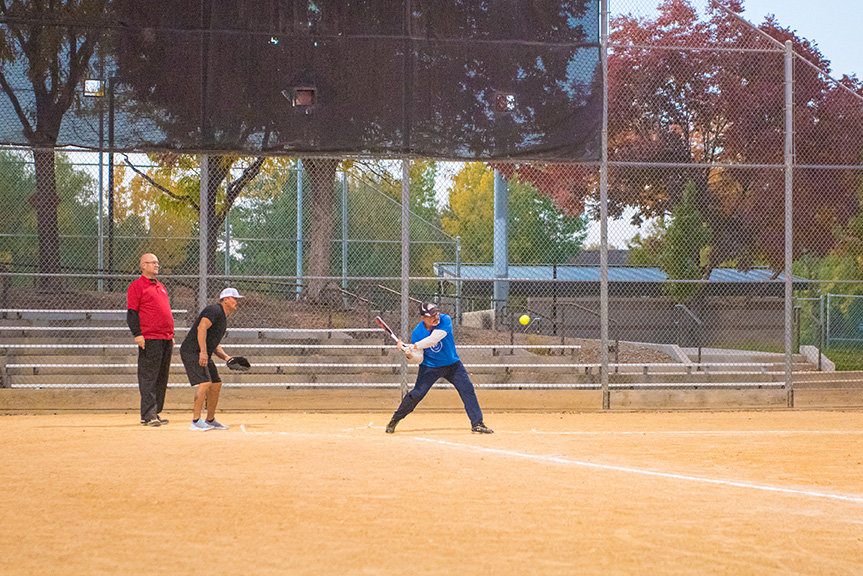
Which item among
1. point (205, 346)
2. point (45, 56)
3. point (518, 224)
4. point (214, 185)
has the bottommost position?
point (205, 346)

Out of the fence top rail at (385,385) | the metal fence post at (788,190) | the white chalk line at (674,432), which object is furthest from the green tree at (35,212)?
the metal fence post at (788,190)

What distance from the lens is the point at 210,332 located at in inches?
413

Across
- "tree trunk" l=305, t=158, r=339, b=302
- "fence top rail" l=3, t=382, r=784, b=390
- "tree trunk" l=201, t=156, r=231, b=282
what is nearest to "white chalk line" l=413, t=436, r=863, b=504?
"fence top rail" l=3, t=382, r=784, b=390

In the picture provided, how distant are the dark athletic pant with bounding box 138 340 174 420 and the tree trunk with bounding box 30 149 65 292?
5254 millimetres

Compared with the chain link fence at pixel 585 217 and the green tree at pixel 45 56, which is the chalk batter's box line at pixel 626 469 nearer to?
the chain link fence at pixel 585 217

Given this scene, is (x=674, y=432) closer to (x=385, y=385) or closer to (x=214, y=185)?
(x=385, y=385)

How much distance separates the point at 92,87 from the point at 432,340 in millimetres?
6433

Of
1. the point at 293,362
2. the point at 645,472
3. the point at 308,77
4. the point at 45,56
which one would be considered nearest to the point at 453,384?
the point at 645,472

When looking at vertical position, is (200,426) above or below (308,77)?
below

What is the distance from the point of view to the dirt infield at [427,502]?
4.75 metres

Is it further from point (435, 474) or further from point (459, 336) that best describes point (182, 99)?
point (435, 474)

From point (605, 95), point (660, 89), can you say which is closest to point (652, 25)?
point (660, 89)

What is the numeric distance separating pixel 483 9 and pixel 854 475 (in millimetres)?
8603

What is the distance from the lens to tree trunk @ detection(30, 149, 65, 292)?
49.4ft
